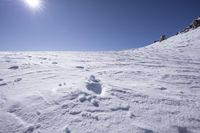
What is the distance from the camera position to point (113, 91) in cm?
392

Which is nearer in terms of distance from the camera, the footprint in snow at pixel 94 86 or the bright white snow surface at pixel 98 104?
the bright white snow surface at pixel 98 104

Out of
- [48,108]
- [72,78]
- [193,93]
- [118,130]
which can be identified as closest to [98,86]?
[72,78]

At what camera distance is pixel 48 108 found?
3068 millimetres

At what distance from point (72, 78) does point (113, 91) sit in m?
1.53

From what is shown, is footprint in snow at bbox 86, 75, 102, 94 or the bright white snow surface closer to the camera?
the bright white snow surface

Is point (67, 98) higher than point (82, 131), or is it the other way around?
point (67, 98)

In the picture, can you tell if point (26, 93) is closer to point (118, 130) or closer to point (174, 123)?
point (118, 130)

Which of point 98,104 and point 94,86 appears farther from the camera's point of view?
point 94,86

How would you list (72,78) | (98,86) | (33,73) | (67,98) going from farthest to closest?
(33,73) < (72,78) < (98,86) < (67,98)

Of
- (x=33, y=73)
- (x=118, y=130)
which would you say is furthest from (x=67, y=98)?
(x=33, y=73)

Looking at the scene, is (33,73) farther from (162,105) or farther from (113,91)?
(162,105)

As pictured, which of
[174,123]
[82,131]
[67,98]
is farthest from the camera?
[67,98]

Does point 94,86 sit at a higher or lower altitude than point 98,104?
Answer: higher

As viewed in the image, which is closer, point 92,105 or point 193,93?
point 92,105
